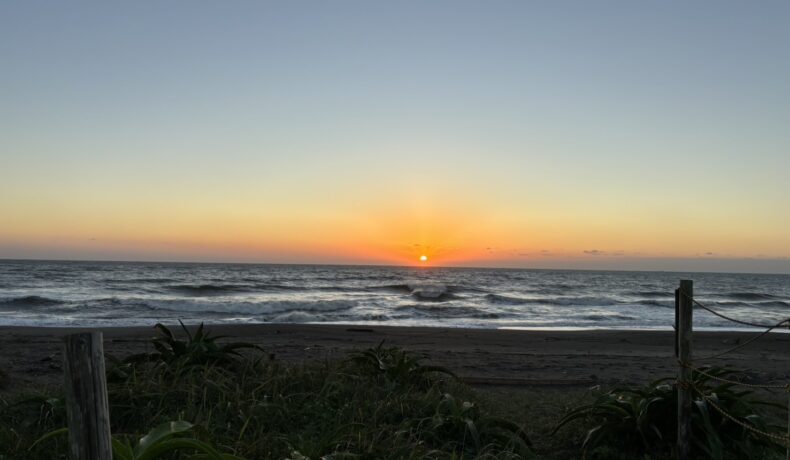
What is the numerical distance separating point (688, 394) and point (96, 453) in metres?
4.18

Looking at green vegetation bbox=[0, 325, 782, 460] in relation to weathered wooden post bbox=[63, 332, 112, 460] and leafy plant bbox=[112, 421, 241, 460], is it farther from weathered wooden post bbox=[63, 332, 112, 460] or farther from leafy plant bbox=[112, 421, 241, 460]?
weathered wooden post bbox=[63, 332, 112, 460]

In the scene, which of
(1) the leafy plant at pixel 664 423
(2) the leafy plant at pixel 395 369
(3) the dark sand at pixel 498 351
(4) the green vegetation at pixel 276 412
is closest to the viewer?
(4) the green vegetation at pixel 276 412

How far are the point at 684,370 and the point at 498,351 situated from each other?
7583 mm

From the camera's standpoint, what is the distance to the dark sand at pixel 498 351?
9.00 meters

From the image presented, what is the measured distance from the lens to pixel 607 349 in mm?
13086

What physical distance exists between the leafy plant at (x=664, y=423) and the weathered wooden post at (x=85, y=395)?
3961mm

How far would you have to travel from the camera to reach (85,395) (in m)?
2.25

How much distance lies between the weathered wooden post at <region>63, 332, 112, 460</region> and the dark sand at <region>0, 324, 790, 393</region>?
4.75 meters

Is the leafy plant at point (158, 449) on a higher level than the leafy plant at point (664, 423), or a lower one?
higher

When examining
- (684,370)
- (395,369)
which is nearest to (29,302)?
(395,369)

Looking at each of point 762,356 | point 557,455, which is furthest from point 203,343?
point 762,356

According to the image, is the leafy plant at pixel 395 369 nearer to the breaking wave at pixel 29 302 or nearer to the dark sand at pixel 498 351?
the dark sand at pixel 498 351

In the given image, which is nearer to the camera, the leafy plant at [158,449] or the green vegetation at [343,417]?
the leafy plant at [158,449]

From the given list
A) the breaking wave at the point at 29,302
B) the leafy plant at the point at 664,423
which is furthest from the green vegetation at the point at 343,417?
the breaking wave at the point at 29,302
